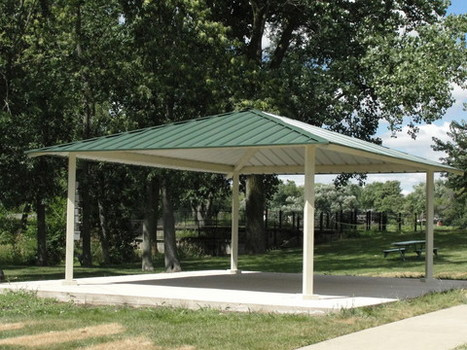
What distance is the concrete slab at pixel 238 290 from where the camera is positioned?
42.9 ft

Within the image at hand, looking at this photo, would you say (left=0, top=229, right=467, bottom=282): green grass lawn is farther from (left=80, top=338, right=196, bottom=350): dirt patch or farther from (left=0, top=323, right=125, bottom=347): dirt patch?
(left=80, top=338, right=196, bottom=350): dirt patch

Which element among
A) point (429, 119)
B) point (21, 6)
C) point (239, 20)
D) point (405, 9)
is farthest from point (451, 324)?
point (239, 20)

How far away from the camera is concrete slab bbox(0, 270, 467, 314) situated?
13086 millimetres

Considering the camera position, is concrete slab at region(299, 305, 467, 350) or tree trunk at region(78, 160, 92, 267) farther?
tree trunk at region(78, 160, 92, 267)

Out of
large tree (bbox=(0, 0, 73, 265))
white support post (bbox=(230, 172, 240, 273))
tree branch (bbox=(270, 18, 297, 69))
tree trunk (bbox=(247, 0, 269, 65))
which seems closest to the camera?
white support post (bbox=(230, 172, 240, 273))

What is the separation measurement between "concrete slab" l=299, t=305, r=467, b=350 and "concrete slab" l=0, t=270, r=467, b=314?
1.33 metres

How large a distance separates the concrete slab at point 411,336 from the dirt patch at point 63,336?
2902 millimetres

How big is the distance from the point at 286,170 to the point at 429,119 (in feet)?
33.2

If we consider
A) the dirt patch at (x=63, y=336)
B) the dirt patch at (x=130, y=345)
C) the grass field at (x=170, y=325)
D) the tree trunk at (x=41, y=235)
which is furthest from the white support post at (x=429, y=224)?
the tree trunk at (x=41, y=235)

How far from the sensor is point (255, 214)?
1345 inches

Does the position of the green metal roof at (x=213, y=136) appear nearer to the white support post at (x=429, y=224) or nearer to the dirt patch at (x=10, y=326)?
the dirt patch at (x=10, y=326)

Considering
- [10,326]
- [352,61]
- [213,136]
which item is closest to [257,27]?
[352,61]

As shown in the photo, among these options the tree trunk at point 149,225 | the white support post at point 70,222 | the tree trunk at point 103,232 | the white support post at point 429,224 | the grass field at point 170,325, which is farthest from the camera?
the tree trunk at point 103,232

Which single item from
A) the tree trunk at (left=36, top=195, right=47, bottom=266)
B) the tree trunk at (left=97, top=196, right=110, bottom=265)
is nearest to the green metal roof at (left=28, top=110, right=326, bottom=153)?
the tree trunk at (left=36, top=195, right=47, bottom=266)
